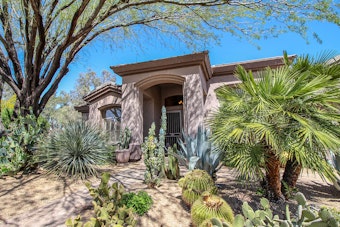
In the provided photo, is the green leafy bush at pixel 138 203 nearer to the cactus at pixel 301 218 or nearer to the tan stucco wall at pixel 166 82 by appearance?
the cactus at pixel 301 218

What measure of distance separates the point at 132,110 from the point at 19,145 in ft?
18.4

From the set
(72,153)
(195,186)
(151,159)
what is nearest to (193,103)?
(151,159)

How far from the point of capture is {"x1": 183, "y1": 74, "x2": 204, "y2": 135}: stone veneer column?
9.80 meters

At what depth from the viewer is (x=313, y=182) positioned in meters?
6.12

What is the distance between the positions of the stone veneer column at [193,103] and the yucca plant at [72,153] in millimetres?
4676

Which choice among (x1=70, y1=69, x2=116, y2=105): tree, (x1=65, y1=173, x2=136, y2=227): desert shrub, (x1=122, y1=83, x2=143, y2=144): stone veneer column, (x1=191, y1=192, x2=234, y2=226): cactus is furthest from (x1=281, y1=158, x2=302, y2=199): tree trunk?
(x1=70, y1=69, x2=116, y2=105): tree

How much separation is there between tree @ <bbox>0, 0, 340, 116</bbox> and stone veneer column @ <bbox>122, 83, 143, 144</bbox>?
3084 mm

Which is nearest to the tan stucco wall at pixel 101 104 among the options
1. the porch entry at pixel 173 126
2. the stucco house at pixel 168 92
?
the stucco house at pixel 168 92

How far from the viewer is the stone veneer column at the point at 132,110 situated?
35.3ft

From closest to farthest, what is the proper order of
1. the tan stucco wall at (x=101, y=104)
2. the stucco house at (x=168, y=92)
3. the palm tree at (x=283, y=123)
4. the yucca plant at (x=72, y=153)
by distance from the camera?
the palm tree at (x=283, y=123)
the yucca plant at (x=72, y=153)
the stucco house at (x=168, y=92)
the tan stucco wall at (x=101, y=104)

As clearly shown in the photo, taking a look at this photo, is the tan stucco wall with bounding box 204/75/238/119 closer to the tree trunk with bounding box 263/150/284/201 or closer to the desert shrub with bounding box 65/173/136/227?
the tree trunk with bounding box 263/150/284/201

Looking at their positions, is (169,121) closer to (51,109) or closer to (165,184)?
(165,184)

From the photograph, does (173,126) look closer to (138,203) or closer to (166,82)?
(166,82)

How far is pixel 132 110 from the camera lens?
10.9 meters
